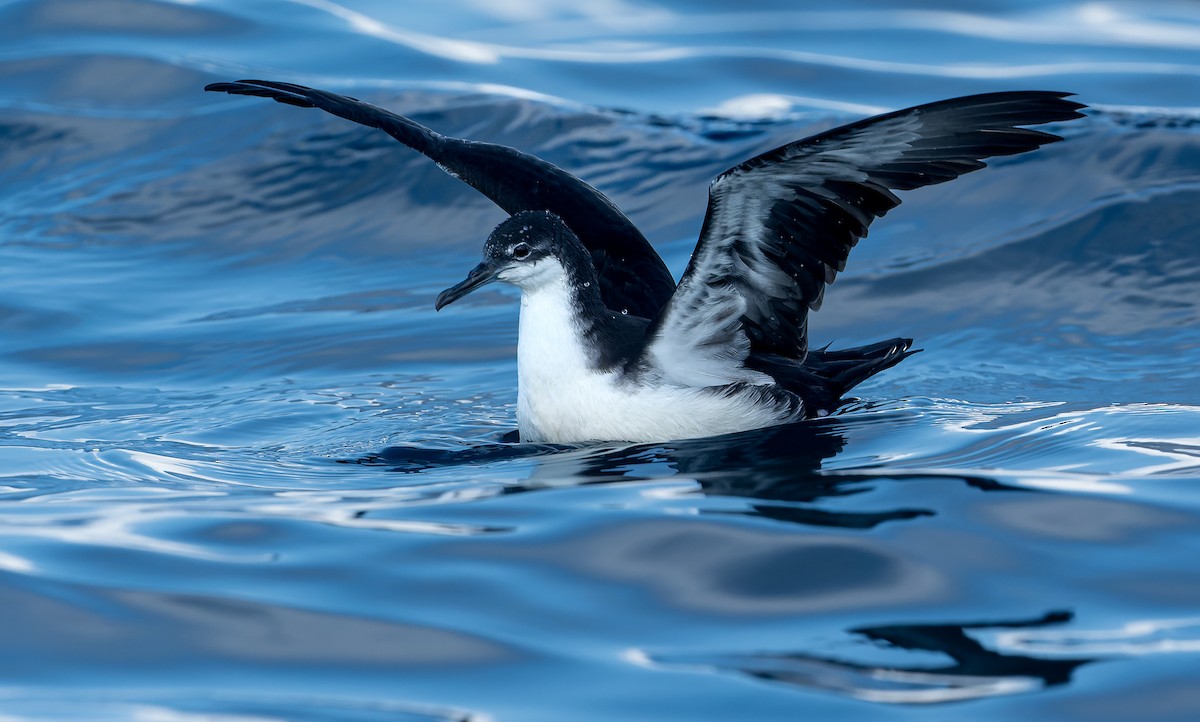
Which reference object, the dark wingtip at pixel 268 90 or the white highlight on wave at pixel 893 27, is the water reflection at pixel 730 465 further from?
the white highlight on wave at pixel 893 27

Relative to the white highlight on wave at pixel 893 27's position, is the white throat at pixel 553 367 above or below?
below

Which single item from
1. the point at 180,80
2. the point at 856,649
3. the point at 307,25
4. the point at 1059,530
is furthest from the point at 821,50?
the point at 856,649

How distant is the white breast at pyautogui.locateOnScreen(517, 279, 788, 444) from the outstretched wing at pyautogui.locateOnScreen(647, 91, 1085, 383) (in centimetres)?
14

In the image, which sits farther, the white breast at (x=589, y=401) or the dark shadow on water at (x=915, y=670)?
the white breast at (x=589, y=401)

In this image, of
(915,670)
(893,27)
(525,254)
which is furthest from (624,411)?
(893,27)

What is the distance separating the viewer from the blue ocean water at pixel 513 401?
12.4ft

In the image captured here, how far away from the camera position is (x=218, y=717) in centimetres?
348

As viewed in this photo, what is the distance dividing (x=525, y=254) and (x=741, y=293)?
35.2 inches

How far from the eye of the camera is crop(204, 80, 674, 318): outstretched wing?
24.7 ft

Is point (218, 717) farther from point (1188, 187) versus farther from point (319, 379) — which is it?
point (1188, 187)

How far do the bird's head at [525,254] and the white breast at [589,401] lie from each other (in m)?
0.08

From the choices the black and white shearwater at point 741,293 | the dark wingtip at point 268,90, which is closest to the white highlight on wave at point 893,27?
the dark wingtip at point 268,90

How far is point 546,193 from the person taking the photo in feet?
25.5

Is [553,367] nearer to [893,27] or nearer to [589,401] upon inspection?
[589,401]
